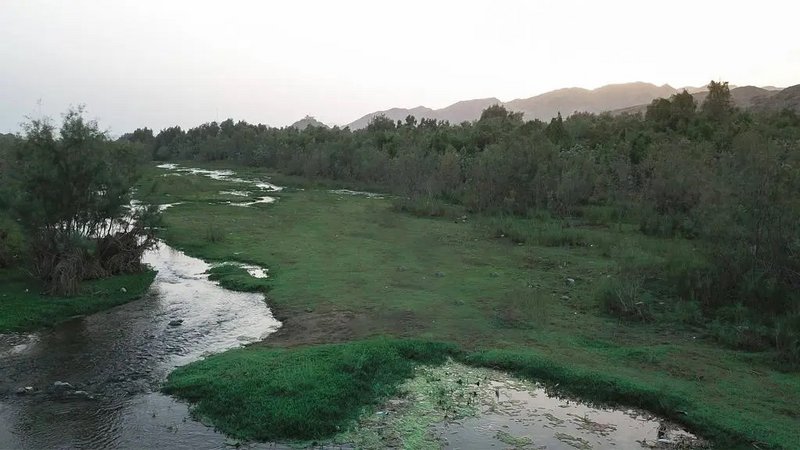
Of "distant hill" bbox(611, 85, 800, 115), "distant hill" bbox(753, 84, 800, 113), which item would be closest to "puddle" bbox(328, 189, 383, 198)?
"distant hill" bbox(611, 85, 800, 115)

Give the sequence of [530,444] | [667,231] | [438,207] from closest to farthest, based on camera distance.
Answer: [530,444], [667,231], [438,207]

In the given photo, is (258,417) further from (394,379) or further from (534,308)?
(534,308)

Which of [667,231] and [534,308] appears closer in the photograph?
[534,308]

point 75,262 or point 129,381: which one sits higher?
point 75,262

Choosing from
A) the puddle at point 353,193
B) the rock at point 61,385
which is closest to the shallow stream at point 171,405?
the rock at point 61,385

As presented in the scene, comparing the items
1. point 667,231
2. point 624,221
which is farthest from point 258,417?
point 624,221

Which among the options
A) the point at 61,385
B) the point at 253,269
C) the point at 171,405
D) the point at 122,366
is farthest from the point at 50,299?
the point at 171,405
